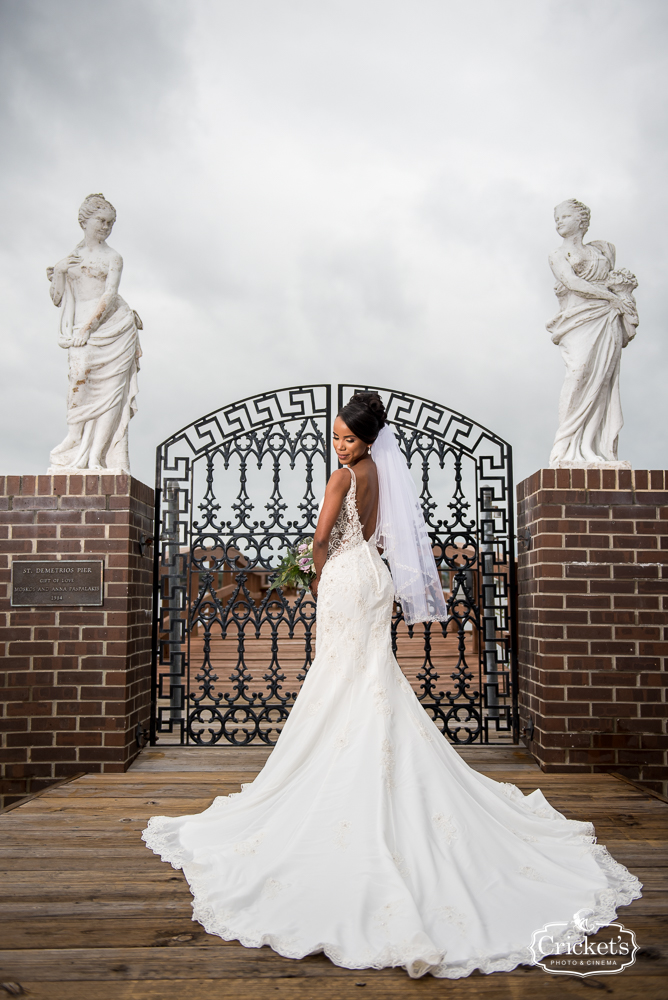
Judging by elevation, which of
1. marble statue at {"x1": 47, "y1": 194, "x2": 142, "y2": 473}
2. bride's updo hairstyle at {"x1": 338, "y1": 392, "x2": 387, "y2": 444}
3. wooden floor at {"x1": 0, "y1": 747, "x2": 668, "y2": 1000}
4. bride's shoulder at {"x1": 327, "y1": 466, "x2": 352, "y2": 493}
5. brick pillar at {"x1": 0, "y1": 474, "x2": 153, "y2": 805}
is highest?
marble statue at {"x1": 47, "y1": 194, "x2": 142, "y2": 473}

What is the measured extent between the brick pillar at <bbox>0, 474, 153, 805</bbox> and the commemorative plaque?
5 cm

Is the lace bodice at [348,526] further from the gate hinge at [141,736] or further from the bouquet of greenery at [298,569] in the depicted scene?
the gate hinge at [141,736]

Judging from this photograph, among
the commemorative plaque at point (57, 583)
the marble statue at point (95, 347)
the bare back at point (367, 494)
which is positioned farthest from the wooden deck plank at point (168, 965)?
the marble statue at point (95, 347)

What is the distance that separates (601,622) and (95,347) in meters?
3.90

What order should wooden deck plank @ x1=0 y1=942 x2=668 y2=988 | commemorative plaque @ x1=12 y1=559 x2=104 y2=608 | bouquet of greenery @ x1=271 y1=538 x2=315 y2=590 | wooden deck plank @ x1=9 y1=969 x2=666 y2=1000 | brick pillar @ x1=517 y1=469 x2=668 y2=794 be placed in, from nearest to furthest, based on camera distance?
wooden deck plank @ x1=9 y1=969 x2=666 y2=1000, wooden deck plank @ x1=0 y1=942 x2=668 y2=988, bouquet of greenery @ x1=271 y1=538 x2=315 y2=590, brick pillar @ x1=517 y1=469 x2=668 y2=794, commemorative plaque @ x1=12 y1=559 x2=104 y2=608

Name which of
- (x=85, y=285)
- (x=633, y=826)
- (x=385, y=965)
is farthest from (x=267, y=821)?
(x=85, y=285)

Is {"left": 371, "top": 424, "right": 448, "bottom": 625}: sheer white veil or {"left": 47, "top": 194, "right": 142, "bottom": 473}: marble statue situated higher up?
{"left": 47, "top": 194, "right": 142, "bottom": 473}: marble statue

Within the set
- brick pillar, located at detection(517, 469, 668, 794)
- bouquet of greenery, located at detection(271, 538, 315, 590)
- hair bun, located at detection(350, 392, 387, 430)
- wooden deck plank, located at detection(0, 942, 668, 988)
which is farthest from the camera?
brick pillar, located at detection(517, 469, 668, 794)

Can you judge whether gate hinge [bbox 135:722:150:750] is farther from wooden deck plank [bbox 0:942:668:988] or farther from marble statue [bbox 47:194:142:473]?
wooden deck plank [bbox 0:942:668:988]

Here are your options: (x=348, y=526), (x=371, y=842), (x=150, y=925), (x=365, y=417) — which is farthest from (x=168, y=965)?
(x=365, y=417)

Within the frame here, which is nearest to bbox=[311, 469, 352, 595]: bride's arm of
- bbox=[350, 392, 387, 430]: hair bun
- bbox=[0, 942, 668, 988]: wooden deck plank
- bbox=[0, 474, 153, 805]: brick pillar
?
bbox=[350, 392, 387, 430]: hair bun

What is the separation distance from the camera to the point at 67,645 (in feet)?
15.1

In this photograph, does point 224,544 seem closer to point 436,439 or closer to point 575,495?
point 436,439

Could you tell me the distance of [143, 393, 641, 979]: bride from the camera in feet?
7.42
